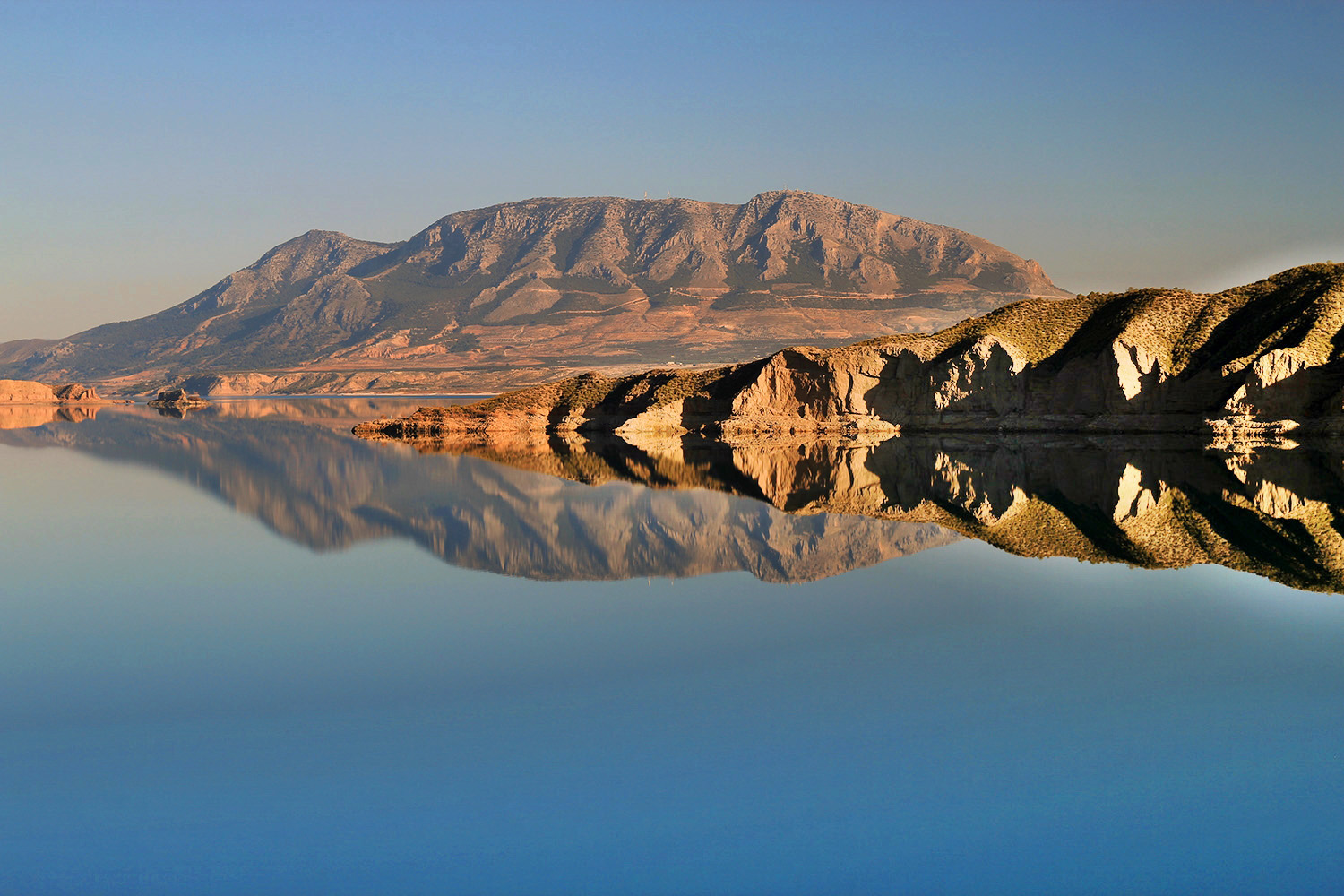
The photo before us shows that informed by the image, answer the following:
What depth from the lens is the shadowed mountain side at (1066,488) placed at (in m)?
24.0

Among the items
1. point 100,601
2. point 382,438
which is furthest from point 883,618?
point 382,438

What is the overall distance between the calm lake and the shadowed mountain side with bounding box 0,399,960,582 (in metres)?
0.28

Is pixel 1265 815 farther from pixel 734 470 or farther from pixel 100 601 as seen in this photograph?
pixel 734 470

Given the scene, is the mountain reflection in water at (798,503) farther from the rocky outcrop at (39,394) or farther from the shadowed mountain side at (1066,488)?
the rocky outcrop at (39,394)

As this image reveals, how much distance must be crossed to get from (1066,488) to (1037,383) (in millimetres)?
39406

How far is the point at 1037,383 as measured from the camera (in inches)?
2869

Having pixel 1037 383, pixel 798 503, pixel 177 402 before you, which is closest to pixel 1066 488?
pixel 798 503

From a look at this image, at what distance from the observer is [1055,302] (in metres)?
81.6

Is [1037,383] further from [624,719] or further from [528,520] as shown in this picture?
[624,719]

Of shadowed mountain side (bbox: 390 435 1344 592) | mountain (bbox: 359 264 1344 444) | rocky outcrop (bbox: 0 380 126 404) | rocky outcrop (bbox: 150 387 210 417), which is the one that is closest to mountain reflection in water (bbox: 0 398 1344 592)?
shadowed mountain side (bbox: 390 435 1344 592)

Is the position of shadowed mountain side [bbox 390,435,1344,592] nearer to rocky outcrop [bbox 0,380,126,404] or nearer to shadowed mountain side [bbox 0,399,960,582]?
shadowed mountain side [bbox 0,399,960,582]

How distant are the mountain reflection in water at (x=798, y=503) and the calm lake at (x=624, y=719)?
31 centimetres

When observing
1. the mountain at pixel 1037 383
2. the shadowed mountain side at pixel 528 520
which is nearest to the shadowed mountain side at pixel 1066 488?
the shadowed mountain side at pixel 528 520

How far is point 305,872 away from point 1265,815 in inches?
349
